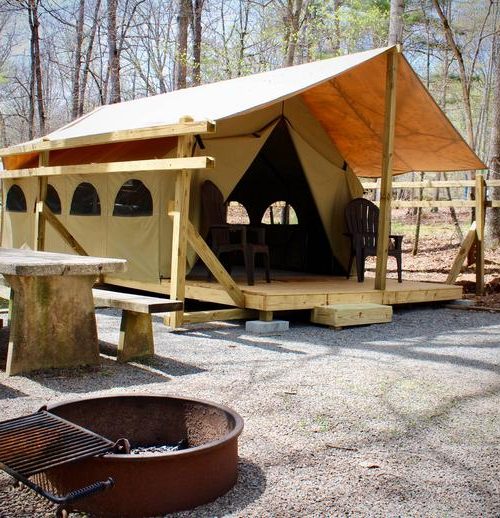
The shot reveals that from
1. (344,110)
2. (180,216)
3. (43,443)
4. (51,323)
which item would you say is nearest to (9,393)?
(51,323)

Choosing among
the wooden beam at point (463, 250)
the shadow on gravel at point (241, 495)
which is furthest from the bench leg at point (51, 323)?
the wooden beam at point (463, 250)

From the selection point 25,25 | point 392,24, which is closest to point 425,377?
point 392,24

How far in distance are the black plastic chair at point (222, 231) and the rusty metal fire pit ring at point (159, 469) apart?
167 inches

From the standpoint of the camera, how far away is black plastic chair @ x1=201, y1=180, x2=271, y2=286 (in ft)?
23.0

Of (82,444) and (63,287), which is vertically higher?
(63,287)

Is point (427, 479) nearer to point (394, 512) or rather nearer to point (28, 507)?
point (394, 512)

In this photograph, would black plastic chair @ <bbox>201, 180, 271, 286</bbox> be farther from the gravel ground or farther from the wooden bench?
the wooden bench

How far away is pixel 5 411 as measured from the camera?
3.45 m

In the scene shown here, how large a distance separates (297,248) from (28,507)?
7526mm

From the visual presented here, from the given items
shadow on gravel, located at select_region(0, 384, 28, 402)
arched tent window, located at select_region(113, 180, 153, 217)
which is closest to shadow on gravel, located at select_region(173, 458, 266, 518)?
shadow on gravel, located at select_region(0, 384, 28, 402)

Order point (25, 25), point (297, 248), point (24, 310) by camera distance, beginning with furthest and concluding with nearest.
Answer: point (25, 25) < point (297, 248) < point (24, 310)

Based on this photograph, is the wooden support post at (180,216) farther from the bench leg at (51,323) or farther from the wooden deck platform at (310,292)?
the bench leg at (51,323)

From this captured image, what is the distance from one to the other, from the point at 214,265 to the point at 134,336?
1.55m

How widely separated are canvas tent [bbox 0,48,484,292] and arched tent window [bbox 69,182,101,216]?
5 cm
